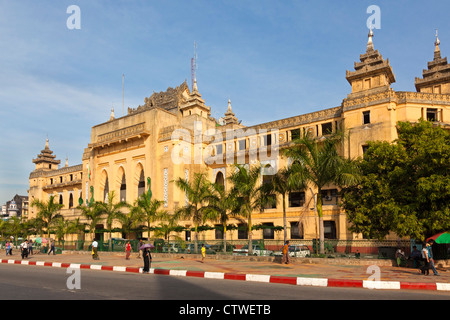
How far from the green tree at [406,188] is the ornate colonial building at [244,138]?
17.5ft

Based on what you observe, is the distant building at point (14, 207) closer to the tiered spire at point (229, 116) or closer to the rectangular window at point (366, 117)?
the tiered spire at point (229, 116)

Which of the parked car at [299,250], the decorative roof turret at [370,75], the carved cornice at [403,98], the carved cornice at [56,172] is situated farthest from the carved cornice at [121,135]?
the parked car at [299,250]

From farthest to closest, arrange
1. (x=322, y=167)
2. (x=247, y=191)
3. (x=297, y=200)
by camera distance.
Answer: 1. (x=297, y=200)
2. (x=247, y=191)
3. (x=322, y=167)

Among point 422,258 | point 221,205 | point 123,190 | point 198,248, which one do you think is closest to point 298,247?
point 221,205

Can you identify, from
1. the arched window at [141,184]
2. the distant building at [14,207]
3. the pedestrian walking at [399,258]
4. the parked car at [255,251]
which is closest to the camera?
the pedestrian walking at [399,258]

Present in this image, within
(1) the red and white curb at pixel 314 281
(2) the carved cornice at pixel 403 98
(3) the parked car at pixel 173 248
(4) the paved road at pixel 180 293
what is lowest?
(3) the parked car at pixel 173 248

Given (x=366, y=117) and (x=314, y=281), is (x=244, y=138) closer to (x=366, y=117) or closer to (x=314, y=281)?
(x=366, y=117)

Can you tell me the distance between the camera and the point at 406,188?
2042 centimetres

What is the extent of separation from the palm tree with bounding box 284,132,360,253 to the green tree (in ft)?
4.47

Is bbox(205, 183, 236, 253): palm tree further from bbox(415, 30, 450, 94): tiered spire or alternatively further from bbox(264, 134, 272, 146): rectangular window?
bbox(415, 30, 450, 94): tiered spire

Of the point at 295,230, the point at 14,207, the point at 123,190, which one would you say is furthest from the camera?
the point at 14,207

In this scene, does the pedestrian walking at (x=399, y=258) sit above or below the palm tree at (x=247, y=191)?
below

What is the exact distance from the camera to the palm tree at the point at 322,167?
2062 cm

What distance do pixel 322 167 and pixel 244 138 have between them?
62.8ft
